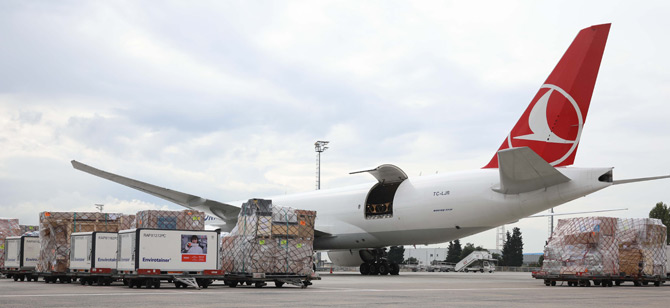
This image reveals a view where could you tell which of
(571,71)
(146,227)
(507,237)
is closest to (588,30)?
(571,71)

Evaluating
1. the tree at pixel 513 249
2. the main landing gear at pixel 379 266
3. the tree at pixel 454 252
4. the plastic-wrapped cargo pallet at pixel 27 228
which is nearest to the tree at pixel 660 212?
the tree at pixel 513 249

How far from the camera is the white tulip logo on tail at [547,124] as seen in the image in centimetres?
2444

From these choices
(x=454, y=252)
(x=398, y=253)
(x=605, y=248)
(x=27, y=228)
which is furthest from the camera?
(x=454, y=252)

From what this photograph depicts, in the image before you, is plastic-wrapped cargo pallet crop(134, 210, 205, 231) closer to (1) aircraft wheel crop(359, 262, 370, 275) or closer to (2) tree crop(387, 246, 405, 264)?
(1) aircraft wheel crop(359, 262, 370, 275)

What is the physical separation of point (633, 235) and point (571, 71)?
5802mm

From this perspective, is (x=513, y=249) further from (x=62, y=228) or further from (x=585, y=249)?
(x=62, y=228)

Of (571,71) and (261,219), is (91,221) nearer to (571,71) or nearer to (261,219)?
(261,219)

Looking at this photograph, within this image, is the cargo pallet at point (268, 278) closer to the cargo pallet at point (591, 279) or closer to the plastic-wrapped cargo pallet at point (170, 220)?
the plastic-wrapped cargo pallet at point (170, 220)

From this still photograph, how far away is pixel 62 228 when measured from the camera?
22.5m

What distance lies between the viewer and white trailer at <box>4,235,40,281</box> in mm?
24516

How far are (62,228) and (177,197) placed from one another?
368 inches

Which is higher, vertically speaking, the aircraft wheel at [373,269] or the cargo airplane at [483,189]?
the cargo airplane at [483,189]

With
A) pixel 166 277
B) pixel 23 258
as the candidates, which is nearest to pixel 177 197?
pixel 23 258

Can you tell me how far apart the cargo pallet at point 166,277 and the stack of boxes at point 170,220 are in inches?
60.9
